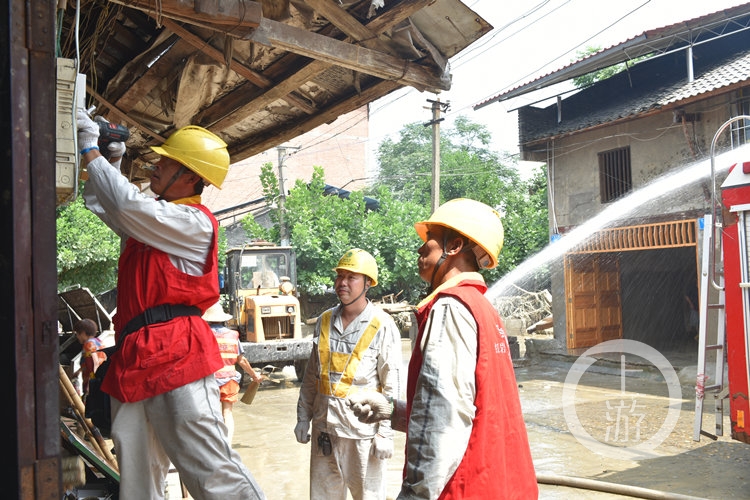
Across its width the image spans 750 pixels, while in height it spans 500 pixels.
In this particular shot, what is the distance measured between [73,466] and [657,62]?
1700 centimetres

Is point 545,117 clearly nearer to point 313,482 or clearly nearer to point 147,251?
point 313,482

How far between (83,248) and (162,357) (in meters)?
15.6

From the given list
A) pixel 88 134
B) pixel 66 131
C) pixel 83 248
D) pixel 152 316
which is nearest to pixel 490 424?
pixel 152 316

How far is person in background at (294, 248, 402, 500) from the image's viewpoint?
Result: 4262 millimetres

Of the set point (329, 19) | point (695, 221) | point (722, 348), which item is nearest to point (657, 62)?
point (695, 221)

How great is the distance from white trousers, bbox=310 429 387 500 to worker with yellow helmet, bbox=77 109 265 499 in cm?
156

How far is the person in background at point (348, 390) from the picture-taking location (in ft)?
14.0

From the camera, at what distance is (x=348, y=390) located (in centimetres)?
436

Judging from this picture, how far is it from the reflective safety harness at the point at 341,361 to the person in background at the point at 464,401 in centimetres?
214

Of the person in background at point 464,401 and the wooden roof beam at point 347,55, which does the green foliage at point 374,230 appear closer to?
the wooden roof beam at point 347,55

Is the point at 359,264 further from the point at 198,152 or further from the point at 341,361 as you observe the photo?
the point at 198,152

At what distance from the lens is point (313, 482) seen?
172 inches

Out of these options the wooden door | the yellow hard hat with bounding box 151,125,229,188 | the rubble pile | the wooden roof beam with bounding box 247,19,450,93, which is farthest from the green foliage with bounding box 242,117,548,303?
the yellow hard hat with bounding box 151,125,229,188

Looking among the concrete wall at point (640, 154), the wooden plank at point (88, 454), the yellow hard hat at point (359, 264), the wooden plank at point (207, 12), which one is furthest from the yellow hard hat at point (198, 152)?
the concrete wall at point (640, 154)
